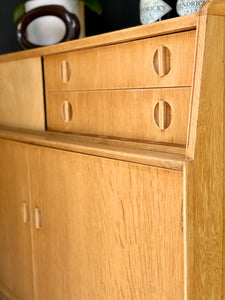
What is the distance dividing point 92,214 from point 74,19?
0.70m

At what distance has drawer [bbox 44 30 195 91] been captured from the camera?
0.81 metres

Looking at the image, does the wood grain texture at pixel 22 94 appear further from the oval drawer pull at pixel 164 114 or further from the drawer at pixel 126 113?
the oval drawer pull at pixel 164 114

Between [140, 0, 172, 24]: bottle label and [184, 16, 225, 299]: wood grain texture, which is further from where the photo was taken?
[140, 0, 172, 24]: bottle label

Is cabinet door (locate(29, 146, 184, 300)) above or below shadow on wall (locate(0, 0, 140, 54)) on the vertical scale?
below

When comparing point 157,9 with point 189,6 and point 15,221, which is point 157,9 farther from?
point 15,221

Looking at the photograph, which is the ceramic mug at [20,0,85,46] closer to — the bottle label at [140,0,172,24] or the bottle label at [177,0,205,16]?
the bottle label at [140,0,172,24]

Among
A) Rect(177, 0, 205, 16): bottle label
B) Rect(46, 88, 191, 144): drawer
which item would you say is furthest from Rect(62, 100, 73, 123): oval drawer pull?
Rect(177, 0, 205, 16): bottle label

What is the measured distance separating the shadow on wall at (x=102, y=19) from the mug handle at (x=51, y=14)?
0.30 meters

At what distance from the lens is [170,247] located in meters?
0.79

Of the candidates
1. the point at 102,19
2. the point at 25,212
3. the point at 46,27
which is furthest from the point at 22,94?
the point at 102,19

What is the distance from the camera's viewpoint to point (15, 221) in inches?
55.1

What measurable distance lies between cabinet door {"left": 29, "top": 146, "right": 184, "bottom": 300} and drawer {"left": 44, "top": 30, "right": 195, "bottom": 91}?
0.19 meters

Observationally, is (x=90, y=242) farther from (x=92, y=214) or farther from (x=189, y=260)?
(x=189, y=260)

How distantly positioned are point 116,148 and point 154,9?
36 centimetres
